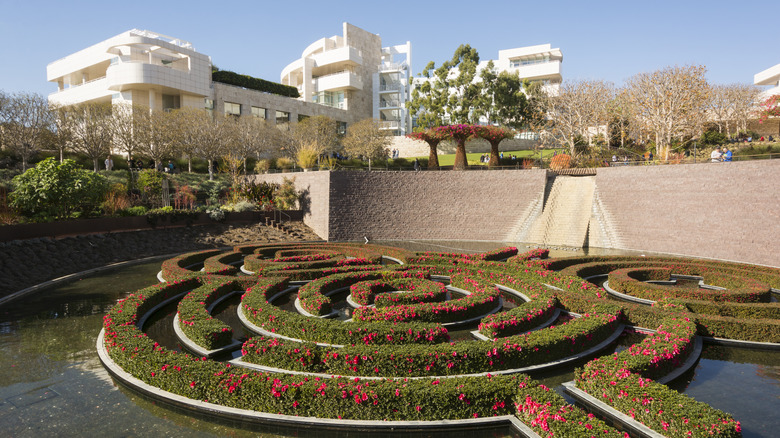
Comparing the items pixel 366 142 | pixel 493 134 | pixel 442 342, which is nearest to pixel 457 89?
pixel 366 142

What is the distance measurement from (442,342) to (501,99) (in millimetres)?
53272

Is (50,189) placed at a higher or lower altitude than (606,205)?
higher

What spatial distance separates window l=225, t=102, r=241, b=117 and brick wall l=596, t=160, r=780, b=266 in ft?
165

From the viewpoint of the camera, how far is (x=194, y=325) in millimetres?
12125

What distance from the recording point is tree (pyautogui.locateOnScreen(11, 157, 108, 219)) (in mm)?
23688

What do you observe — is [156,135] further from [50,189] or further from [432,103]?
[432,103]

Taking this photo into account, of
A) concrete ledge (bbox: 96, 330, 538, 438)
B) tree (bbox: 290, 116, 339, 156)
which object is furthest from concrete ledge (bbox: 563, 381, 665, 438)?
tree (bbox: 290, 116, 339, 156)

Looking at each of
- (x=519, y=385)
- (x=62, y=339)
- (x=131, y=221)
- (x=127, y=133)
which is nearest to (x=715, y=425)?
(x=519, y=385)

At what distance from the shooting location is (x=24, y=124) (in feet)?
130

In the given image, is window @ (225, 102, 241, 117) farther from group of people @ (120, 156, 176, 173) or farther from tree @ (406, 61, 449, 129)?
tree @ (406, 61, 449, 129)

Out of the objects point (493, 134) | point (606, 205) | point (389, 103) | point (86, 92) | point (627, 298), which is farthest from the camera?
point (389, 103)

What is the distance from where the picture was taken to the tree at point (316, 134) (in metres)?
57.9

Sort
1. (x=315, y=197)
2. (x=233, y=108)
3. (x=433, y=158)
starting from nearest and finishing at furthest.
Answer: (x=315, y=197), (x=433, y=158), (x=233, y=108)

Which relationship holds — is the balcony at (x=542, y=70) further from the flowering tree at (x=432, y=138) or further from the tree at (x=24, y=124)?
the tree at (x=24, y=124)
